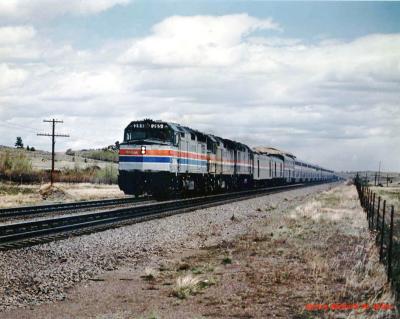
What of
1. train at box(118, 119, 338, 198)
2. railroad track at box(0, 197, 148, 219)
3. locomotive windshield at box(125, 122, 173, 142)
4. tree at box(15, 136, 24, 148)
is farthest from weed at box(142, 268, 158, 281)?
tree at box(15, 136, 24, 148)

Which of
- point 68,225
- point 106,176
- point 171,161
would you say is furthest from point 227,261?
point 106,176

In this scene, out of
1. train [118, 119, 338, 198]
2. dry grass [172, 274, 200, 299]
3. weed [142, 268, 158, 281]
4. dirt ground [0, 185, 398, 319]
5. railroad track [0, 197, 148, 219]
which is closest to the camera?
dirt ground [0, 185, 398, 319]

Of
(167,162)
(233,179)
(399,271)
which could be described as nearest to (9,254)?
(399,271)

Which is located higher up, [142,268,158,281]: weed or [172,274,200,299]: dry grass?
[172,274,200,299]: dry grass

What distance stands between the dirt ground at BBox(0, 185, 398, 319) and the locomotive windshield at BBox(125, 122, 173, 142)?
13.8m

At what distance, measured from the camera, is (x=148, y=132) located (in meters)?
27.8

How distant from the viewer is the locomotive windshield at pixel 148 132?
27.5 metres

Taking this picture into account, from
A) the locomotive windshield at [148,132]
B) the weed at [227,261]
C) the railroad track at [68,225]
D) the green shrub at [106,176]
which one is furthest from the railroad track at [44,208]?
the green shrub at [106,176]

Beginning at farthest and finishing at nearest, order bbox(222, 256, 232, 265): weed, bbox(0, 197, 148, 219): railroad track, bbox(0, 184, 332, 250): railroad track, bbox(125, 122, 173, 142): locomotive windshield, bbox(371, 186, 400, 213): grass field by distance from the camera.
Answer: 1. bbox(371, 186, 400, 213): grass field
2. bbox(125, 122, 173, 142): locomotive windshield
3. bbox(0, 197, 148, 219): railroad track
4. bbox(0, 184, 332, 250): railroad track
5. bbox(222, 256, 232, 265): weed

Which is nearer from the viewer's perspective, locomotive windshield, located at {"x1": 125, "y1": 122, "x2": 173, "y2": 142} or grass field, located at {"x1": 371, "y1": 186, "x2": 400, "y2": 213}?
locomotive windshield, located at {"x1": 125, "y1": 122, "x2": 173, "y2": 142}

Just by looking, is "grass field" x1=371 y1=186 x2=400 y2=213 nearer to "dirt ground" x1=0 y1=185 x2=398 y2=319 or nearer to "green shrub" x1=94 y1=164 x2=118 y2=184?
"dirt ground" x1=0 y1=185 x2=398 y2=319

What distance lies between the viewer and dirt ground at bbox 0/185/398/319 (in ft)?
25.0

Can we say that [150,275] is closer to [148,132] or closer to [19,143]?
[148,132]

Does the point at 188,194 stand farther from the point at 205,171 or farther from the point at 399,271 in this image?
the point at 399,271
